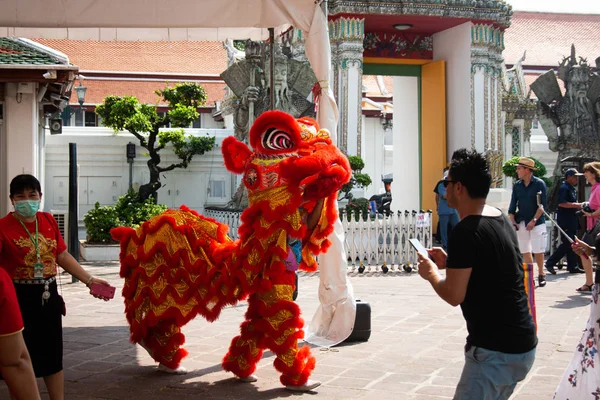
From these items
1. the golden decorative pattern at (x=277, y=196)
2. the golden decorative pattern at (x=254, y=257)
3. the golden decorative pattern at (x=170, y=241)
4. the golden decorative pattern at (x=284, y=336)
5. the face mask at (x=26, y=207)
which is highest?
the golden decorative pattern at (x=277, y=196)

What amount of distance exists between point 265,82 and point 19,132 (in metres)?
5.41

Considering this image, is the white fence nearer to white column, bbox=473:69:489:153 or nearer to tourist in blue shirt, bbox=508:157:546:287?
tourist in blue shirt, bbox=508:157:546:287

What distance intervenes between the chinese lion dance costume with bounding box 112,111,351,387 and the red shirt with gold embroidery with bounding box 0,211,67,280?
1115 mm

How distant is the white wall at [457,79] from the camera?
17.8 m

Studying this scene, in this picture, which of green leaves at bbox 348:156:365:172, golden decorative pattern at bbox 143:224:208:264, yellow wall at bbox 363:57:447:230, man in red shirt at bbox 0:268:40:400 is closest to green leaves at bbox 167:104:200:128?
green leaves at bbox 348:156:365:172

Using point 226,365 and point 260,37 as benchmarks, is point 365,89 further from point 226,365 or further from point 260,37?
point 226,365

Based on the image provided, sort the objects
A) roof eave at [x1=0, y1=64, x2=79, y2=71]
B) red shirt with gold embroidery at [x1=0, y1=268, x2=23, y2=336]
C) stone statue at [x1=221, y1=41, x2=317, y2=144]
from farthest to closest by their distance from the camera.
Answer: stone statue at [x1=221, y1=41, x2=317, y2=144]
roof eave at [x1=0, y1=64, x2=79, y2=71]
red shirt with gold embroidery at [x1=0, y1=268, x2=23, y2=336]

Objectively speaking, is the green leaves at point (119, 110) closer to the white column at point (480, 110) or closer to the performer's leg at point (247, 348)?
the white column at point (480, 110)

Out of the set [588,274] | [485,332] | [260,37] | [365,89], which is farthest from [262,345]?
[365,89]

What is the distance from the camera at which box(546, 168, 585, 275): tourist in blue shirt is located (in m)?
11.7

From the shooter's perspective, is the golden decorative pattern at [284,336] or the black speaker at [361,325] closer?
the golden decorative pattern at [284,336]

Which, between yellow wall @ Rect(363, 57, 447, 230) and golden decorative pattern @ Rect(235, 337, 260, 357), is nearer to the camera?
golden decorative pattern @ Rect(235, 337, 260, 357)

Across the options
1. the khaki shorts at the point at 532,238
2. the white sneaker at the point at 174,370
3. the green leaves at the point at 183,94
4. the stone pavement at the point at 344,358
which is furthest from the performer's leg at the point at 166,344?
the green leaves at the point at 183,94

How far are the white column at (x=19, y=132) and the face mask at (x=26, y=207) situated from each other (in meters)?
8.20
